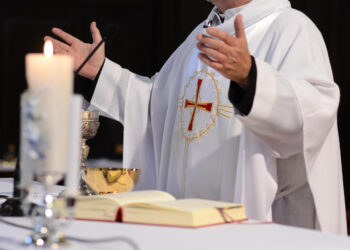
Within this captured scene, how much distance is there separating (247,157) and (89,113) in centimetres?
65

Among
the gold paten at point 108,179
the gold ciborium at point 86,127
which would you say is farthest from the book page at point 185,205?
the gold ciborium at point 86,127

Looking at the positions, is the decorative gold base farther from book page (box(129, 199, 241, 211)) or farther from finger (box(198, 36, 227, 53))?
finger (box(198, 36, 227, 53))

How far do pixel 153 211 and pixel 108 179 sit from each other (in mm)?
623

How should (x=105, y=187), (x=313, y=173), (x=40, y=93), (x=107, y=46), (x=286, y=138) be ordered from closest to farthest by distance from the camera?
(x=40, y=93), (x=105, y=187), (x=286, y=138), (x=313, y=173), (x=107, y=46)

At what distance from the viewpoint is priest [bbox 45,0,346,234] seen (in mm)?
2430

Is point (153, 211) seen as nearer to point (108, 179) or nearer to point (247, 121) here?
point (108, 179)

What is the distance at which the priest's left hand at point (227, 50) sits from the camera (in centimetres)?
226

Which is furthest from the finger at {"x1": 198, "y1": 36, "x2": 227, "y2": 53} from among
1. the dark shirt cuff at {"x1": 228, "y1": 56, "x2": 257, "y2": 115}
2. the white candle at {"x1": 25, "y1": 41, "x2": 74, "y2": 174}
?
the white candle at {"x1": 25, "y1": 41, "x2": 74, "y2": 174}

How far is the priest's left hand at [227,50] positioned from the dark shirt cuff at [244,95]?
0.06 meters

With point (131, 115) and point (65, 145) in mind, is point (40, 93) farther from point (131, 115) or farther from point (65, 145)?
point (131, 115)

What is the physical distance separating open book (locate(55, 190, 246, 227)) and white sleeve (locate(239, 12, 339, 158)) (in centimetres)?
62

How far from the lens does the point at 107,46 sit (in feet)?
27.3

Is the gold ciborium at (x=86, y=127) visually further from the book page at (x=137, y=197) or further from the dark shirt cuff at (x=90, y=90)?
the book page at (x=137, y=197)

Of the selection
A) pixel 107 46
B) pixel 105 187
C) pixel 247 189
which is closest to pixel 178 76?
pixel 247 189
